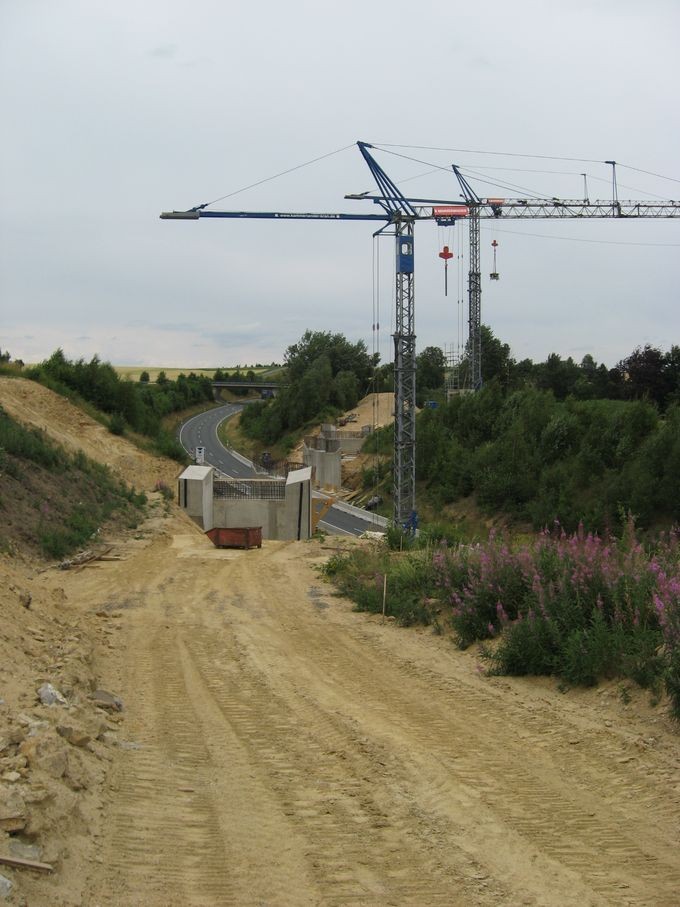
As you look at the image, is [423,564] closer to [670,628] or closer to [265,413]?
[670,628]

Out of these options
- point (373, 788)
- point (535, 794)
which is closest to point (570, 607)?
point (535, 794)

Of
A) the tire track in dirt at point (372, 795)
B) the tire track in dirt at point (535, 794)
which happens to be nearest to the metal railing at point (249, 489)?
the tire track in dirt at point (372, 795)

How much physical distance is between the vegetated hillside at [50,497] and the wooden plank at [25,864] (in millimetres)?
17280

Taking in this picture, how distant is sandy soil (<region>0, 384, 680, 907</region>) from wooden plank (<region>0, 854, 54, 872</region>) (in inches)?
1.6

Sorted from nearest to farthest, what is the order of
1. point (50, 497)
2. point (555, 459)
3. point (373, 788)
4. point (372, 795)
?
point (372, 795)
point (373, 788)
point (50, 497)
point (555, 459)

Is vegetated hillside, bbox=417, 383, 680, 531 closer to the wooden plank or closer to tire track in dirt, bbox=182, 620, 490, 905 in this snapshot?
tire track in dirt, bbox=182, 620, 490, 905

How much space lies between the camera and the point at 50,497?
24688 mm

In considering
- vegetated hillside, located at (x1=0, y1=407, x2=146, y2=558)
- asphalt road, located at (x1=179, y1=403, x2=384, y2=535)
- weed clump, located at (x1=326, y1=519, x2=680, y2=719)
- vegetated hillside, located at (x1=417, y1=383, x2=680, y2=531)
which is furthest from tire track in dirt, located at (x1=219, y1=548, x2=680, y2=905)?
asphalt road, located at (x1=179, y1=403, x2=384, y2=535)

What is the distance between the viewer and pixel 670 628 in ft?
23.7

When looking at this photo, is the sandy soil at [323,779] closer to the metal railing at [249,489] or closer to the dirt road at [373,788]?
the dirt road at [373,788]

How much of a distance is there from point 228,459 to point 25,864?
80632 millimetres

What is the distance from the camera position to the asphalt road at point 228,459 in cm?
5122

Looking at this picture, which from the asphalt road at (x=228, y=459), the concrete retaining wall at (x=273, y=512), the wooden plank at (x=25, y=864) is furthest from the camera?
the asphalt road at (x=228, y=459)

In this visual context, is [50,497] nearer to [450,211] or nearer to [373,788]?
[373,788]
